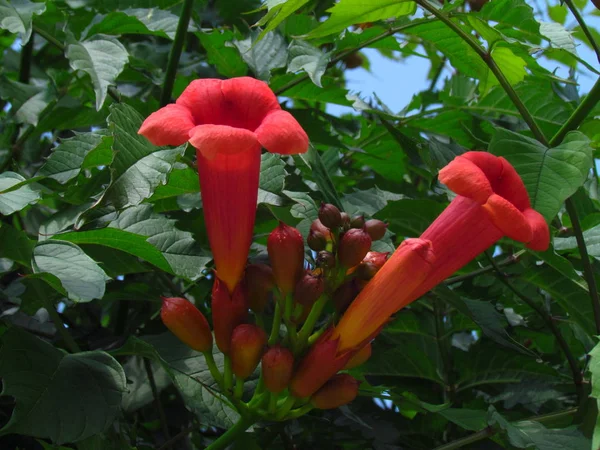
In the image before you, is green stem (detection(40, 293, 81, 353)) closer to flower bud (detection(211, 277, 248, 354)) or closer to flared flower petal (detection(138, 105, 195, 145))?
flower bud (detection(211, 277, 248, 354))

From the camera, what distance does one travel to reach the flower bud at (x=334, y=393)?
5.29ft

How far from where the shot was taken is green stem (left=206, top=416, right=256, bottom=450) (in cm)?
165

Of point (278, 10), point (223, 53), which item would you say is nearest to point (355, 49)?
point (223, 53)

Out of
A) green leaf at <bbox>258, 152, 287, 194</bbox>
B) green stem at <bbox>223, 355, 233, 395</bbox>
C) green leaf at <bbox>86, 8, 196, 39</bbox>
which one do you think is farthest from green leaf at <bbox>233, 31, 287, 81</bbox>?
green stem at <bbox>223, 355, 233, 395</bbox>

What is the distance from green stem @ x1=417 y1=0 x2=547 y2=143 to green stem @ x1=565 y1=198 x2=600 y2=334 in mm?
199

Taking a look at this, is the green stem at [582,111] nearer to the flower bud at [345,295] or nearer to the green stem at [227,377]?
the flower bud at [345,295]

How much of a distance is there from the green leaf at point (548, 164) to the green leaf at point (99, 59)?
1.05 meters

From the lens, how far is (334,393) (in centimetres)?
161

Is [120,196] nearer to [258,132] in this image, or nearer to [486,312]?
[258,132]

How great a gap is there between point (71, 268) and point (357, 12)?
3.13 ft

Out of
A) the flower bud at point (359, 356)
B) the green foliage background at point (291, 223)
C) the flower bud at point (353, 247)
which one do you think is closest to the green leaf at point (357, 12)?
the green foliage background at point (291, 223)

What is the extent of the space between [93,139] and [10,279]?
648 mm

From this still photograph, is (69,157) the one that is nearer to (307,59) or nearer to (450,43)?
(307,59)

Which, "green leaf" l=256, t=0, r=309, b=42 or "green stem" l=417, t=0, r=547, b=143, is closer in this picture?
"green leaf" l=256, t=0, r=309, b=42
